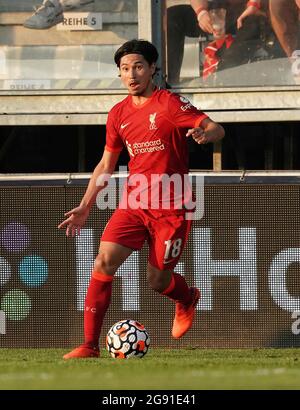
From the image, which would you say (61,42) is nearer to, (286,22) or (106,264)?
(286,22)

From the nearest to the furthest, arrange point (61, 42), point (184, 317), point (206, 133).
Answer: point (206, 133), point (184, 317), point (61, 42)

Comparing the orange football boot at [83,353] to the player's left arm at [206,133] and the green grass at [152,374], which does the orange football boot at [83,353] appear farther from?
the player's left arm at [206,133]

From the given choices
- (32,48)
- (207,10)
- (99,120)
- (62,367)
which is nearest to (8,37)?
(32,48)

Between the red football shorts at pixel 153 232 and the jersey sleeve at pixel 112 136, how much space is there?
1.77ft

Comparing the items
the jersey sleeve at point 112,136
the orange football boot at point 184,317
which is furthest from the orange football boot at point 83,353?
the jersey sleeve at point 112,136

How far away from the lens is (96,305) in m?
9.62

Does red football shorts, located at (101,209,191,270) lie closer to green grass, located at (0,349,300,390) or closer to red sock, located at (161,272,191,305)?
red sock, located at (161,272,191,305)

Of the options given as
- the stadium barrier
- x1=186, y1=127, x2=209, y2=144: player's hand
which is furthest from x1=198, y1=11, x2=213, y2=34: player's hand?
x1=186, y1=127, x2=209, y2=144: player's hand

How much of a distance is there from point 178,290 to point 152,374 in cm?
263

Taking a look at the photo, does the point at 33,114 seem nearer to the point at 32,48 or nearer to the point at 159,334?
the point at 32,48

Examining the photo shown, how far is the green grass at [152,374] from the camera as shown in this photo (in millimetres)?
6823

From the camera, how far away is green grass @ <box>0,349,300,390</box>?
22.4 feet

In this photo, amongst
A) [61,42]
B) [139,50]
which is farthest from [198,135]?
[61,42]

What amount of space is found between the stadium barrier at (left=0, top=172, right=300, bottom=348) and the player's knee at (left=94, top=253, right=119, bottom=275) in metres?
2.51
